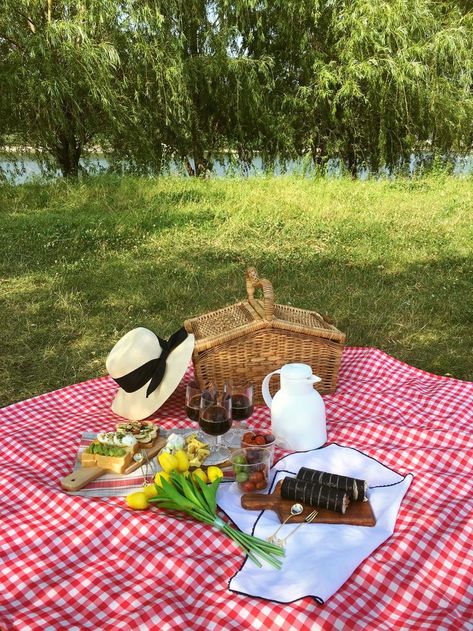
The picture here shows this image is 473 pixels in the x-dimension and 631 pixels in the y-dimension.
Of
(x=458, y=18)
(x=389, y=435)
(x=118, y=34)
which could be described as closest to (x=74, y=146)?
(x=118, y=34)

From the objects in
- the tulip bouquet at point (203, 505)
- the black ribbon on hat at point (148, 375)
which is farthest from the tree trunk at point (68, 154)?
the tulip bouquet at point (203, 505)

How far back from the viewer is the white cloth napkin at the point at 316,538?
1539 millimetres

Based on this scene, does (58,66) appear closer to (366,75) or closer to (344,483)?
(366,75)

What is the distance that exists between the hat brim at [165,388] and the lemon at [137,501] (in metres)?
0.60

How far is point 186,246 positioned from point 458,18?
30.1 ft

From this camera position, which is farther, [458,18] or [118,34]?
[458,18]

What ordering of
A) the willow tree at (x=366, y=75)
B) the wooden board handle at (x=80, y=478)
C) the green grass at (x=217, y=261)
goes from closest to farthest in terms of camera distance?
the wooden board handle at (x=80, y=478) < the green grass at (x=217, y=261) < the willow tree at (x=366, y=75)

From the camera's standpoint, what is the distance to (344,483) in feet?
5.77

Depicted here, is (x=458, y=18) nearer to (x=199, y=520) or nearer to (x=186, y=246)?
(x=186, y=246)

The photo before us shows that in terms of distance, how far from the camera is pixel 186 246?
6430 mm

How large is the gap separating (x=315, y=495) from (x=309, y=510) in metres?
Answer: 0.05

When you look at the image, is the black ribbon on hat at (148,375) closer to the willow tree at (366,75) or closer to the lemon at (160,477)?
the lemon at (160,477)

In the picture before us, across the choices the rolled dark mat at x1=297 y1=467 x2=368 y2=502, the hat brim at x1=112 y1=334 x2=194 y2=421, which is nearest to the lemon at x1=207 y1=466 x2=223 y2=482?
the rolled dark mat at x1=297 y1=467 x2=368 y2=502

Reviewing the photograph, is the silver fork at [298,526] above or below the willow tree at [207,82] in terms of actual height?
below
